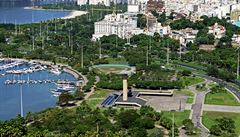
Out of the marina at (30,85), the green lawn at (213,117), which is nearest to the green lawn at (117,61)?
the marina at (30,85)

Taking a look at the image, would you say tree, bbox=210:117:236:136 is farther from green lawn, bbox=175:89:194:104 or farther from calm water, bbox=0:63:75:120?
calm water, bbox=0:63:75:120

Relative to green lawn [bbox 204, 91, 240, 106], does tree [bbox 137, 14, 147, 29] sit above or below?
above

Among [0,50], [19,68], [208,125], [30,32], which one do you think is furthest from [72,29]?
[208,125]

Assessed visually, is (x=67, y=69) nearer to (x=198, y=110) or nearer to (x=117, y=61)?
(x=117, y=61)

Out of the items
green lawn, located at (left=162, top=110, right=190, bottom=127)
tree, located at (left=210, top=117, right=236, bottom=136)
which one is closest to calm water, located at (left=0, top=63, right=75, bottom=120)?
green lawn, located at (left=162, top=110, right=190, bottom=127)

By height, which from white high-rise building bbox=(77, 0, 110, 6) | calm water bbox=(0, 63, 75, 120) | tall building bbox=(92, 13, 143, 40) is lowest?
calm water bbox=(0, 63, 75, 120)

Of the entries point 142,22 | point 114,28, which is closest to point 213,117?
point 114,28
